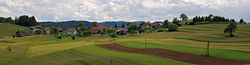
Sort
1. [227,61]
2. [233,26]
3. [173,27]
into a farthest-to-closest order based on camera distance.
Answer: [173,27], [233,26], [227,61]

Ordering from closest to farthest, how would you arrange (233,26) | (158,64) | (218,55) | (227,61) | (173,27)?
(158,64)
(227,61)
(218,55)
(233,26)
(173,27)

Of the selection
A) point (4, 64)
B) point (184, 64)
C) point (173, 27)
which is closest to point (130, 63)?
point (184, 64)

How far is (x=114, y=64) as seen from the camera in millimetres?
62906

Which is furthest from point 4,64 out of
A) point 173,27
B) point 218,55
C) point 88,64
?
point 173,27

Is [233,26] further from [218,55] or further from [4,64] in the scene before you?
[4,64]

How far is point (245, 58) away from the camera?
73.2 m

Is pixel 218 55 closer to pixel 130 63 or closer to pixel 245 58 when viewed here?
pixel 245 58

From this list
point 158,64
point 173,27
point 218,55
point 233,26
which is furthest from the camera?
point 173,27

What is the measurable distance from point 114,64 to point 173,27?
436ft

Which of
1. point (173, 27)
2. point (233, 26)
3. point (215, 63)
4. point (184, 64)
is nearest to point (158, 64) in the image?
point (184, 64)

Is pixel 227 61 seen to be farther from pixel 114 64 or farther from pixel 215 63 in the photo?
pixel 114 64

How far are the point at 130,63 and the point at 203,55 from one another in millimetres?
20405

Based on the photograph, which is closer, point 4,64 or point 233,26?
point 4,64

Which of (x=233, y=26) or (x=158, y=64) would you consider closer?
(x=158, y=64)
